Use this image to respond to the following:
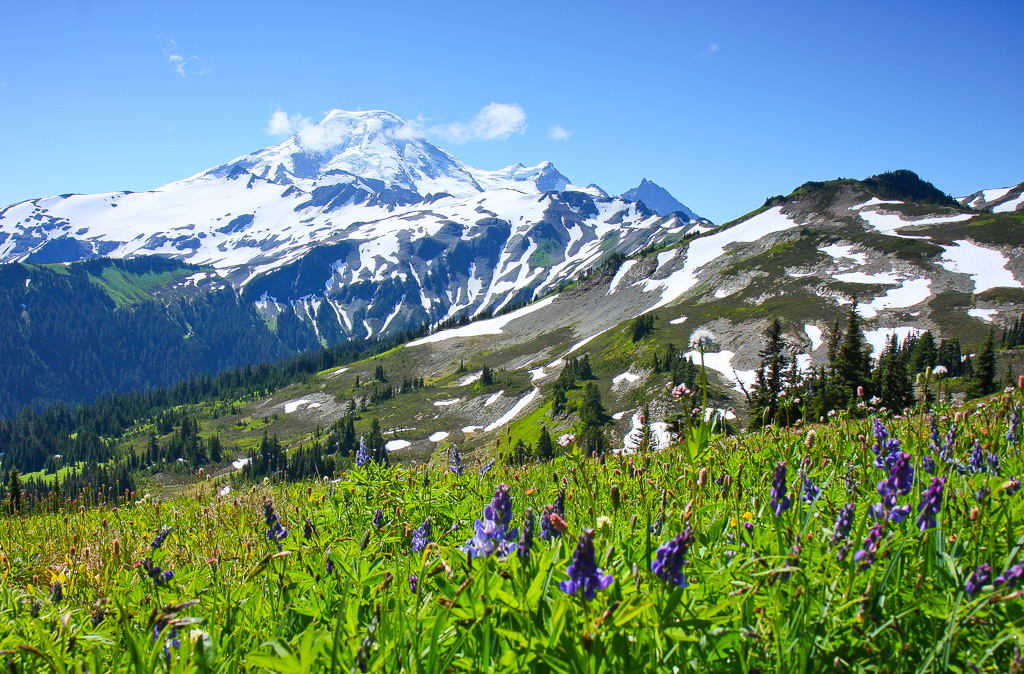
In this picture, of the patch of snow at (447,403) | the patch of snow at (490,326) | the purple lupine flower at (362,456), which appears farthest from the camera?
the patch of snow at (490,326)

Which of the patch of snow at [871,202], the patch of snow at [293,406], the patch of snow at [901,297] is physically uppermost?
the patch of snow at [871,202]

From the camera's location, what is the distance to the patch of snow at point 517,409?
10512cm

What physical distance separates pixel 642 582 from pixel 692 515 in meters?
1.00

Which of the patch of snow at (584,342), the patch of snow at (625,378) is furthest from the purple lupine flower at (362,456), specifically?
the patch of snow at (584,342)

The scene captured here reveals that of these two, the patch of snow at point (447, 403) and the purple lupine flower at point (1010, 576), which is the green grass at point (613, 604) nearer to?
the purple lupine flower at point (1010, 576)

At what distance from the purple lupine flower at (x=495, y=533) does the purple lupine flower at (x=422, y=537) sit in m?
0.98

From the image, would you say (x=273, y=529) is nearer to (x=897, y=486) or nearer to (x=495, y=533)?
(x=495, y=533)

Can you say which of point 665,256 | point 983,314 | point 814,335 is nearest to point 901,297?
point 983,314

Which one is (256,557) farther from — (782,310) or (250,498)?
(782,310)

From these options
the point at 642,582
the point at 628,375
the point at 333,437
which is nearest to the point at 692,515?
the point at 642,582

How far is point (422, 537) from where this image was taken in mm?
3848

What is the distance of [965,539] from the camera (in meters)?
2.74

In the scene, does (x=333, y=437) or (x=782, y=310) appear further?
(x=333, y=437)

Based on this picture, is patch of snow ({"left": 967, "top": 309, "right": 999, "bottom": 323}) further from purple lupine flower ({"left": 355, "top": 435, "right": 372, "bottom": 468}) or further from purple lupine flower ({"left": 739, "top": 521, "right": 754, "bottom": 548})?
purple lupine flower ({"left": 739, "top": 521, "right": 754, "bottom": 548})
